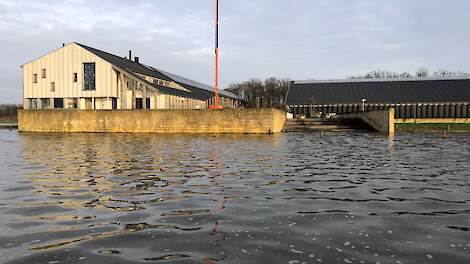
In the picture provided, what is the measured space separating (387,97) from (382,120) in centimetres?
2583

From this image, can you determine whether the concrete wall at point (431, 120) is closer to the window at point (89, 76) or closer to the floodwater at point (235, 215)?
the window at point (89, 76)

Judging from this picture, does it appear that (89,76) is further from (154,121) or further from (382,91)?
(382,91)

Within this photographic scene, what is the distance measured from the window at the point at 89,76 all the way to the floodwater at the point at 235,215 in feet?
111

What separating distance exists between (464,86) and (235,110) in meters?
42.2

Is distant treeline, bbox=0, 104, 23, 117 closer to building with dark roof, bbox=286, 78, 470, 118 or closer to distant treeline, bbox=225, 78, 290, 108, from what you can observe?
distant treeline, bbox=225, 78, 290, 108

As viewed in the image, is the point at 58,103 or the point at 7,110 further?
the point at 7,110

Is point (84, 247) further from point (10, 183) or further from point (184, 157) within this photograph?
point (184, 157)

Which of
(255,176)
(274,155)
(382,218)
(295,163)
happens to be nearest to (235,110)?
(274,155)

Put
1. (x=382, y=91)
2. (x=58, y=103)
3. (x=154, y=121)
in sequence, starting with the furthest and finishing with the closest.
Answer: (x=382, y=91) < (x=58, y=103) < (x=154, y=121)

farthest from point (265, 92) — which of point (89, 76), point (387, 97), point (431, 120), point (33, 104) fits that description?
point (33, 104)

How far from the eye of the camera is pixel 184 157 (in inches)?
568

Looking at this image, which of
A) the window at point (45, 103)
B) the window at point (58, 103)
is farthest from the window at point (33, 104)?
the window at point (58, 103)

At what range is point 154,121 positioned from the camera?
116 ft

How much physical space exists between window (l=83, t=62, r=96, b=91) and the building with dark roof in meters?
30.5
